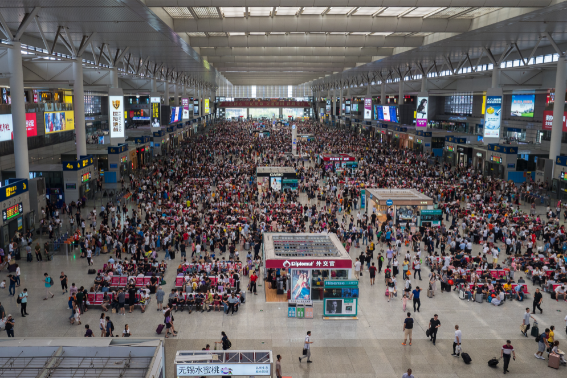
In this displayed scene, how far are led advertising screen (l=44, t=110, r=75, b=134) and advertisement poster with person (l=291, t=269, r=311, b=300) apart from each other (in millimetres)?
29144

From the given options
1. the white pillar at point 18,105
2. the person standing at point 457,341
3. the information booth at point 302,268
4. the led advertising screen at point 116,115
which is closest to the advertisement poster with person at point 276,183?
the led advertising screen at point 116,115

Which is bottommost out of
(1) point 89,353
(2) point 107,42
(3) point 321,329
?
(3) point 321,329

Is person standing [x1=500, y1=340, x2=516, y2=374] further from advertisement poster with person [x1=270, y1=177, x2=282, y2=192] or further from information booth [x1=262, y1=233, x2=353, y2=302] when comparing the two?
advertisement poster with person [x1=270, y1=177, x2=282, y2=192]

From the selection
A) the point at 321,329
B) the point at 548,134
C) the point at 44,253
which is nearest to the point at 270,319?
the point at 321,329

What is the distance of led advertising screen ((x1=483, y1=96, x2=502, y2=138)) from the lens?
120 feet

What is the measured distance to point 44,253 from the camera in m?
22.3

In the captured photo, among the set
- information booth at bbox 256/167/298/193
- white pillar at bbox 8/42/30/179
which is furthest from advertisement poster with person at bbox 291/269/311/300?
information booth at bbox 256/167/298/193

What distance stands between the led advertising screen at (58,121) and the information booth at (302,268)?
27231 millimetres

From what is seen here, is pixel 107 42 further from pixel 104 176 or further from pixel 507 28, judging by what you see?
pixel 507 28

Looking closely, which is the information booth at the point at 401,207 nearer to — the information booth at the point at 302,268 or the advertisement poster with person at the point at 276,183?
the information booth at the point at 302,268

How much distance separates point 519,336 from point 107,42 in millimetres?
25833

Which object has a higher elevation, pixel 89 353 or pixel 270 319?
pixel 89 353

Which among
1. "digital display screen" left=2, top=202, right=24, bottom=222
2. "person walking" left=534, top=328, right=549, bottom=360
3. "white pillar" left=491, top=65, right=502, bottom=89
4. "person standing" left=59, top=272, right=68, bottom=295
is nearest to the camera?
"person walking" left=534, top=328, right=549, bottom=360

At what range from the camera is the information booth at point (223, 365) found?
31.6 ft
